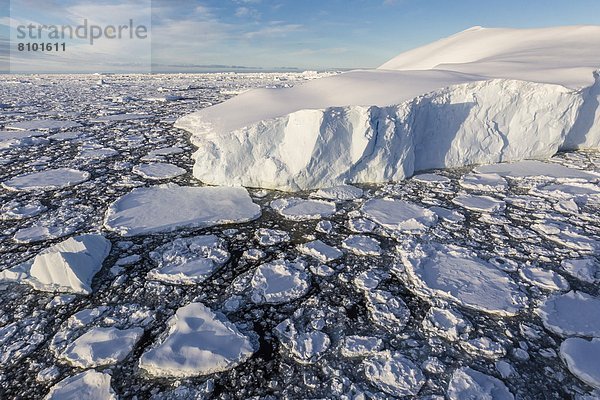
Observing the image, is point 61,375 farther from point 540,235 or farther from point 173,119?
point 173,119

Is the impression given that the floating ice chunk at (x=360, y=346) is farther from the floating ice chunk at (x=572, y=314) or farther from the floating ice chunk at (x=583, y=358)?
the floating ice chunk at (x=572, y=314)

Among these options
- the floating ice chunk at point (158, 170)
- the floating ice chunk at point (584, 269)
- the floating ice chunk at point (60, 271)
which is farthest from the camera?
the floating ice chunk at point (158, 170)

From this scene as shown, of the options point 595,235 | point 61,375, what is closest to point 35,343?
point 61,375

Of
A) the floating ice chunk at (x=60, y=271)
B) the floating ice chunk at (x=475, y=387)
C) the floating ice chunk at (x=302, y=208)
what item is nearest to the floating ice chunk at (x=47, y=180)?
the floating ice chunk at (x=60, y=271)

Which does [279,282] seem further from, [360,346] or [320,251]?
[360,346]

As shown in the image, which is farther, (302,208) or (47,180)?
(47,180)

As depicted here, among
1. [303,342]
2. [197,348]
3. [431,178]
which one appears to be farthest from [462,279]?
[431,178]
